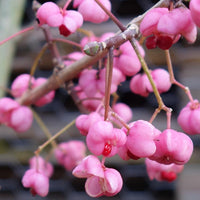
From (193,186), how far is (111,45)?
122cm

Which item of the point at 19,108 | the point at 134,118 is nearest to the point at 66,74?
the point at 19,108

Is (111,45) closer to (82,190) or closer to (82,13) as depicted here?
→ (82,13)

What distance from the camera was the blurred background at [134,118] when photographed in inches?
60.1

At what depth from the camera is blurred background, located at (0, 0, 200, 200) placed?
1527 mm

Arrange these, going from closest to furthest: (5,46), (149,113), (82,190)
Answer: (5,46)
(149,113)
(82,190)

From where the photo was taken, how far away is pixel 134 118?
161 centimetres

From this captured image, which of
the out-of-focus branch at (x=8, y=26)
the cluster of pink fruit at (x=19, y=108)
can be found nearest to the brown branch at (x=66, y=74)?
the cluster of pink fruit at (x=19, y=108)

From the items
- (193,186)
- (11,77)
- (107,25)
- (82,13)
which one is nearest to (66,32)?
(82,13)

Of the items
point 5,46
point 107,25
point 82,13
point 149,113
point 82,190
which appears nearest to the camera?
point 82,13

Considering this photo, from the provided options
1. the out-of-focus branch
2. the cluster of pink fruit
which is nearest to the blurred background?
the out-of-focus branch

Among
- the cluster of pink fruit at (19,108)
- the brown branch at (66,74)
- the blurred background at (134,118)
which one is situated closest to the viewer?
the brown branch at (66,74)

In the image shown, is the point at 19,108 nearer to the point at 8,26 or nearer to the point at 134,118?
the point at 8,26

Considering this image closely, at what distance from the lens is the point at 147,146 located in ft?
1.35

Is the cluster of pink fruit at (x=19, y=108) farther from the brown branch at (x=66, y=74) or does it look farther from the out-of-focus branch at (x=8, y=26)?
the out-of-focus branch at (x=8, y=26)
